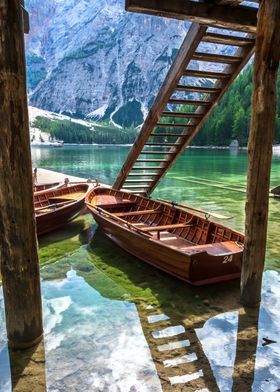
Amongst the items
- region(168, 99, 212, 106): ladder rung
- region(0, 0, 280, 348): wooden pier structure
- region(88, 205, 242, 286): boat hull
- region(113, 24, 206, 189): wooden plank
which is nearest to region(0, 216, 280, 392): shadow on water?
region(88, 205, 242, 286): boat hull

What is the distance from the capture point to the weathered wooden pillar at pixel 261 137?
18.0ft

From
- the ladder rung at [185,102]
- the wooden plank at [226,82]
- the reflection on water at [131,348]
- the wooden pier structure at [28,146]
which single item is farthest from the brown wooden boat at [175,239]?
the ladder rung at [185,102]

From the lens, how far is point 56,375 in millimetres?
4934

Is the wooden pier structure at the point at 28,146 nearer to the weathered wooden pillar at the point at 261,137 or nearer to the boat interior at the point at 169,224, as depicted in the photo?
the weathered wooden pillar at the point at 261,137

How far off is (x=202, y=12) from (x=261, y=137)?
8.29ft

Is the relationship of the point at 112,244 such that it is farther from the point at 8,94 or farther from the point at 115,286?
the point at 8,94

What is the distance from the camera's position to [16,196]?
4.88m

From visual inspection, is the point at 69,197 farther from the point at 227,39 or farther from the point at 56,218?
the point at 227,39

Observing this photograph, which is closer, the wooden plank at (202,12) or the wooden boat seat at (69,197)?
the wooden plank at (202,12)

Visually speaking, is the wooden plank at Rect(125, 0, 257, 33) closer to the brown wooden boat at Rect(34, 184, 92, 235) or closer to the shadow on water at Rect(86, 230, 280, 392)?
the shadow on water at Rect(86, 230, 280, 392)

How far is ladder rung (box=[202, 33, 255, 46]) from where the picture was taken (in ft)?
24.8

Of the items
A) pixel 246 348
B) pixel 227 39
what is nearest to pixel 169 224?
pixel 227 39

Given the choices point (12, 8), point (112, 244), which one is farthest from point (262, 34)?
point (112, 244)

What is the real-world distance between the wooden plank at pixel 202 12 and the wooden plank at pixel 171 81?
0.68 meters
